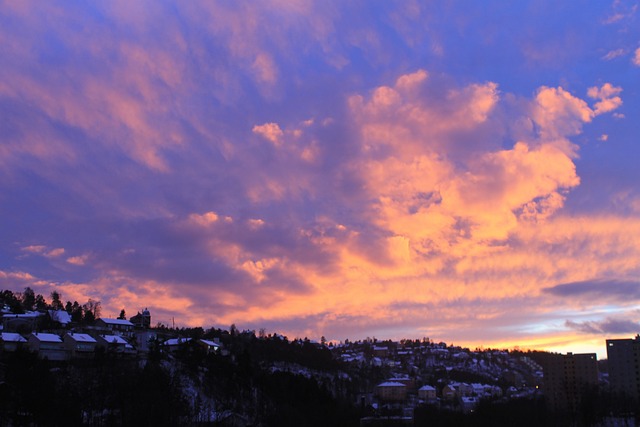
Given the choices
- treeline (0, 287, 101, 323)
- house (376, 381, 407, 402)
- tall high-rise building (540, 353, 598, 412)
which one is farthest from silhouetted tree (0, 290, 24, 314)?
tall high-rise building (540, 353, 598, 412)

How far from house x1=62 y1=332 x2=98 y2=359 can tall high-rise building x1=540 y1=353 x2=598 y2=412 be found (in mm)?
88130

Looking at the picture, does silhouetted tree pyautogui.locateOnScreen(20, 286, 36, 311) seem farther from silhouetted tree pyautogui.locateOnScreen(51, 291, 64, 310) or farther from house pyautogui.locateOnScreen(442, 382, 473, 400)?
house pyautogui.locateOnScreen(442, 382, 473, 400)

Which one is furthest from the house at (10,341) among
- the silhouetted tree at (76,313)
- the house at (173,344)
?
the silhouetted tree at (76,313)

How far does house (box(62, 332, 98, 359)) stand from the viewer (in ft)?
293

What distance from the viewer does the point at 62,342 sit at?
8994 cm

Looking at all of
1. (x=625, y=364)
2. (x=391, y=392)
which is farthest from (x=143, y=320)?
(x=625, y=364)

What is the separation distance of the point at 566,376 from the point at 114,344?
311 ft

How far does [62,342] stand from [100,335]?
8.59m

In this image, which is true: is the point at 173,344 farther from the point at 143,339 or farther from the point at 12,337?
the point at 12,337

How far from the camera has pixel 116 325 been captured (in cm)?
11438

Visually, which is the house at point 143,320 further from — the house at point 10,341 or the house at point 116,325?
the house at point 10,341

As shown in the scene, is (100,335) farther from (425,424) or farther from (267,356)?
(267,356)

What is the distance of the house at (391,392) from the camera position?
17993cm

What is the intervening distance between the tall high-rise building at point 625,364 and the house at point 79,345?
102293 mm
